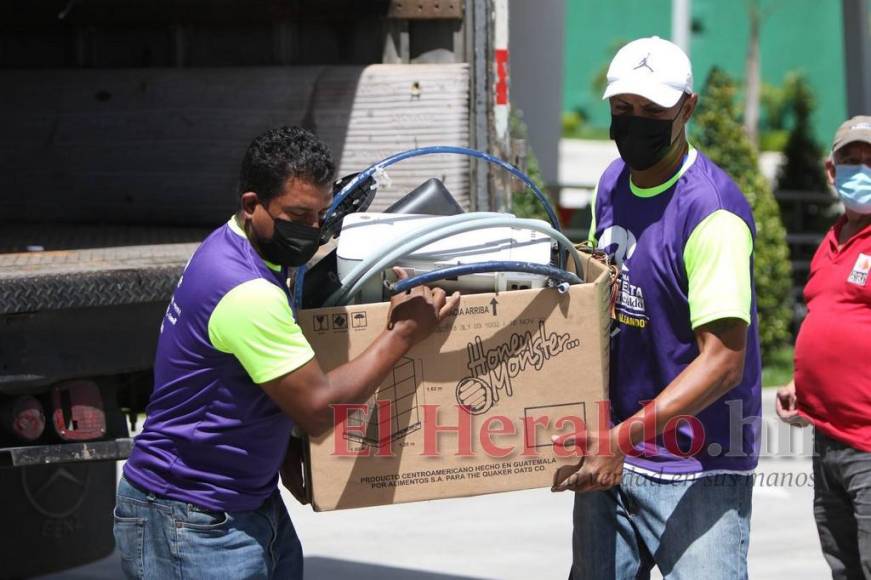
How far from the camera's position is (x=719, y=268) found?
10.0 feet

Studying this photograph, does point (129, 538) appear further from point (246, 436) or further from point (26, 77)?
point (26, 77)

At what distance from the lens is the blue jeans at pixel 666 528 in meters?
3.23

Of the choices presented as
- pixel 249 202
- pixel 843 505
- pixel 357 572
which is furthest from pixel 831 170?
pixel 357 572

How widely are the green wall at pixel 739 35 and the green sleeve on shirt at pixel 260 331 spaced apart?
36.0m

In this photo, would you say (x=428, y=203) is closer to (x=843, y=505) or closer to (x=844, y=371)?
(x=844, y=371)

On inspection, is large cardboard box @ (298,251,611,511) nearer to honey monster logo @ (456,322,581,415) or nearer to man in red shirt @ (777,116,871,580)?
honey monster logo @ (456,322,581,415)

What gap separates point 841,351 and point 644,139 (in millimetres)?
1154

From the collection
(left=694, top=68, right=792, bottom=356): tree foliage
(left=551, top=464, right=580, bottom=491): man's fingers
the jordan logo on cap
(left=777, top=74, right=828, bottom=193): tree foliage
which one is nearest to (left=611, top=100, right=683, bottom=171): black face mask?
the jordan logo on cap

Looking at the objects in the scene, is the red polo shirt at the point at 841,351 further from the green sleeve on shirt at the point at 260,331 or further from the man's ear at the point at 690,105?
the green sleeve on shirt at the point at 260,331

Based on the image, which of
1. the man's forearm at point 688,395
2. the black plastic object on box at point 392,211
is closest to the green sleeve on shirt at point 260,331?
the black plastic object on box at point 392,211

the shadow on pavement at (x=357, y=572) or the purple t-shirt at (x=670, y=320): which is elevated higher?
the purple t-shirt at (x=670, y=320)

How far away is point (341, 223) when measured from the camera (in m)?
3.25

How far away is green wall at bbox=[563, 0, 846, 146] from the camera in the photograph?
38219 mm

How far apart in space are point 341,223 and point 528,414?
2.09ft
